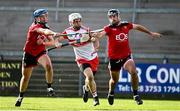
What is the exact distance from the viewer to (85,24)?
2720 cm

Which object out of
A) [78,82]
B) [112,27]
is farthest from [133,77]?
[78,82]

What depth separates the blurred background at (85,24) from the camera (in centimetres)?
2375

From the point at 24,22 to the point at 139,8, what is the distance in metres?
4.96

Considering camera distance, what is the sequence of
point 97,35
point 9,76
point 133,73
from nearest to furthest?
1. point 133,73
2. point 97,35
3. point 9,76

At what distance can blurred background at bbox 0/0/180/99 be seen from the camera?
2375 cm

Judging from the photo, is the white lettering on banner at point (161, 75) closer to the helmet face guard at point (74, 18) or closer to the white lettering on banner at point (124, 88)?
the white lettering on banner at point (124, 88)

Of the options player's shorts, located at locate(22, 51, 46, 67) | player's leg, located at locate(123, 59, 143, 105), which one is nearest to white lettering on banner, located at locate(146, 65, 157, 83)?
player's leg, located at locate(123, 59, 143, 105)

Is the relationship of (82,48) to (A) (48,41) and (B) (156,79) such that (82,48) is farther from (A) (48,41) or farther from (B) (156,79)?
(B) (156,79)

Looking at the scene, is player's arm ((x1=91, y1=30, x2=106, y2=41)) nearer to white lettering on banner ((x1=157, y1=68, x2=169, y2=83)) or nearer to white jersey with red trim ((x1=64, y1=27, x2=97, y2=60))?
white jersey with red trim ((x1=64, y1=27, x2=97, y2=60))

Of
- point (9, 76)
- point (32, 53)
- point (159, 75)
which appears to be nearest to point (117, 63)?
point (32, 53)

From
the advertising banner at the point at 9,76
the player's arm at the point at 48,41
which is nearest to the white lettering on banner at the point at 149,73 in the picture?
the advertising banner at the point at 9,76

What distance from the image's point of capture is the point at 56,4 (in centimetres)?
2781

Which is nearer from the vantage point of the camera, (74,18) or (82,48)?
(74,18)

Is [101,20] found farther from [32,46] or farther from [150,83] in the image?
[32,46]
